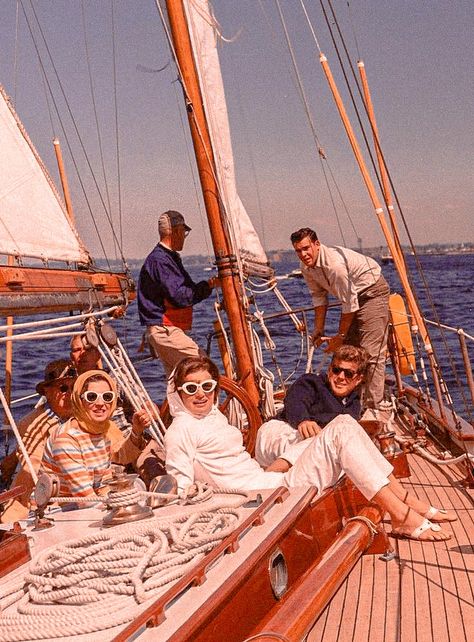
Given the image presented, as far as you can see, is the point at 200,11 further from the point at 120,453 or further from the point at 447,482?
the point at 447,482

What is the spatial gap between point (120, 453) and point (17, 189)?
1893 mm

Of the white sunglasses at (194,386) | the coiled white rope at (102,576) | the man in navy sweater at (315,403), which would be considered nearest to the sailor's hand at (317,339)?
the man in navy sweater at (315,403)

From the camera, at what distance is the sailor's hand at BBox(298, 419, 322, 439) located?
14.8 ft

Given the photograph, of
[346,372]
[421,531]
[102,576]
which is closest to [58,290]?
[346,372]

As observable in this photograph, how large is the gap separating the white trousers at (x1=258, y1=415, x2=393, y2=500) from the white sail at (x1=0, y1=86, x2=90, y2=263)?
2226 millimetres

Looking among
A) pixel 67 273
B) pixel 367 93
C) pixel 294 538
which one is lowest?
pixel 294 538

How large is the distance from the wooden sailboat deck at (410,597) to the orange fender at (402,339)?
135 inches

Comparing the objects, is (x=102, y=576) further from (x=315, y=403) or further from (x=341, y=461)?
(x=315, y=403)

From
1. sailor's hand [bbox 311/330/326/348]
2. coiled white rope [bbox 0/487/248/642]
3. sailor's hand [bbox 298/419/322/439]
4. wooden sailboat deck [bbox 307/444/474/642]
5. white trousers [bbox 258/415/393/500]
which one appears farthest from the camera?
sailor's hand [bbox 311/330/326/348]

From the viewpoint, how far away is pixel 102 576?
9.03ft

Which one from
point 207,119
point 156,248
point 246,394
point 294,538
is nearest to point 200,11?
point 207,119

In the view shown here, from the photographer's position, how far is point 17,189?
5.03 metres

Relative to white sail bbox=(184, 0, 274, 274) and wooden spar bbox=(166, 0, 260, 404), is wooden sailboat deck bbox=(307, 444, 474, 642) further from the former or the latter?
white sail bbox=(184, 0, 274, 274)

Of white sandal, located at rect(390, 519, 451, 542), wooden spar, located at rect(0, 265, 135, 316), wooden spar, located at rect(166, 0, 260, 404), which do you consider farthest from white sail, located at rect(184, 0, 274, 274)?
white sandal, located at rect(390, 519, 451, 542)
